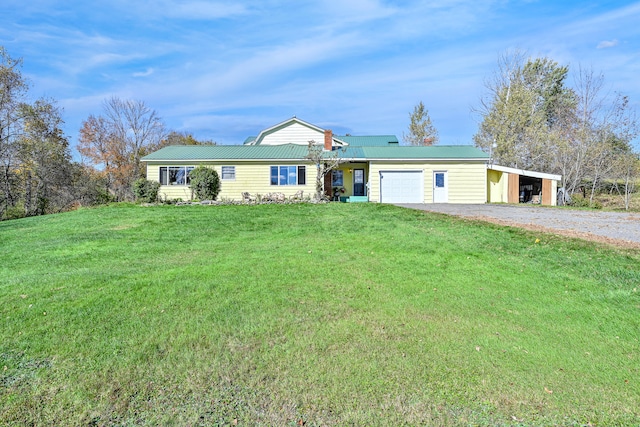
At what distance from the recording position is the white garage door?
21219 millimetres

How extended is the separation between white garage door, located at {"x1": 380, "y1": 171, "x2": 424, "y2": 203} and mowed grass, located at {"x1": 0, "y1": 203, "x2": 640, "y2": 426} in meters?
13.2

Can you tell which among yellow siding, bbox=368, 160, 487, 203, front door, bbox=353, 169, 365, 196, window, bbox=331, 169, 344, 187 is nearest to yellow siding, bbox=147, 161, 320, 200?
window, bbox=331, 169, 344, 187

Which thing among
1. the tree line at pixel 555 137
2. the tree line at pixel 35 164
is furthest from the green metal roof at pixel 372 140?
the tree line at pixel 35 164

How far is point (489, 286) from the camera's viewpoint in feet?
19.1

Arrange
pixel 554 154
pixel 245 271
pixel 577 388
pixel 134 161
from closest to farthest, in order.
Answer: pixel 577 388
pixel 245 271
pixel 554 154
pixel 134 161

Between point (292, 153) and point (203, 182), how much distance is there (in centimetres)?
558

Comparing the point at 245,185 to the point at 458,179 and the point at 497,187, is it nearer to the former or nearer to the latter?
the point at 458,179

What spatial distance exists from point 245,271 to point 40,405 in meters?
3.73

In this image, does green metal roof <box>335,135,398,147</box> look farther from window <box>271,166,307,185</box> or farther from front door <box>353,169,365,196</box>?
window <box>271,166,307,185</box>

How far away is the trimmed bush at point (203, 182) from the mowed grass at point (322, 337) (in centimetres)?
1181

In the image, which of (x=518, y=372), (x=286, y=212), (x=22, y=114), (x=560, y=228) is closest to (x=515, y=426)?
(x=518, y=372)

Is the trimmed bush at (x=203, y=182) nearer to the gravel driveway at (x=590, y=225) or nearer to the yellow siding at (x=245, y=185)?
the yellow siding at (x=245, y=185)

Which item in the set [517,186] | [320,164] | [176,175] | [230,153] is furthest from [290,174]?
[517,186]

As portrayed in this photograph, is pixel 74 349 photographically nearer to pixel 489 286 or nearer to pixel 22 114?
pixel 489 286
